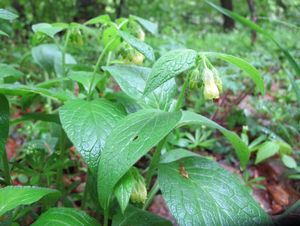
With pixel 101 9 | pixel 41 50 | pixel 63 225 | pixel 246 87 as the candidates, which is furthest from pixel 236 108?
pixel 101 9

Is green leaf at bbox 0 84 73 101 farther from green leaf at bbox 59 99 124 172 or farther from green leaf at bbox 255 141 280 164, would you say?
green leaf at bbox 255 141 280 164

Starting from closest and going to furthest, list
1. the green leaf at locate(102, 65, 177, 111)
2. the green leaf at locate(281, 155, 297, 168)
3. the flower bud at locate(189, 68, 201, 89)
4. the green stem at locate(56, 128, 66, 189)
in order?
the flower bud at locate(189, 68, 201, 89)
the green leaf at locate(102, 65, 177, 111)
the green stem at locate(56, 128, 66, 189)
the green leaf at locate(281, 155, 297, 168)

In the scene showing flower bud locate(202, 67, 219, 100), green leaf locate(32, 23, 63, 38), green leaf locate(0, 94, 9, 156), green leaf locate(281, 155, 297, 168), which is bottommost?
green leaf locate(281, 155, 297, 168)

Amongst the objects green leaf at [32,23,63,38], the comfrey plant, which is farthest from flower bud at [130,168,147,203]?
green leaf at [32,23,63,38]

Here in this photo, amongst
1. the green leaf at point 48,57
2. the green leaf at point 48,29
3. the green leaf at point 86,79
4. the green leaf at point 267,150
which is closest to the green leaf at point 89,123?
the green leaf at point 86,79

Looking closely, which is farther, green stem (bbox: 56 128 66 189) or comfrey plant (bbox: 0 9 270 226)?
green stem (bbox: 56 128 66 189)
